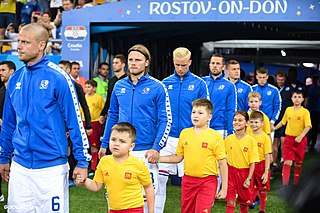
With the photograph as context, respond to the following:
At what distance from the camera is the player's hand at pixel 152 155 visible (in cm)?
524

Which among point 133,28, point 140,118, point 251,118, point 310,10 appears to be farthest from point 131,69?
point 133,28

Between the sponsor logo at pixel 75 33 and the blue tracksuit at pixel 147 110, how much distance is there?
629cm

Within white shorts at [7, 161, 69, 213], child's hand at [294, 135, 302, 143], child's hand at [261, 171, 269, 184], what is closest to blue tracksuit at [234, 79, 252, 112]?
child's hand at [294, 135, 302, 143]

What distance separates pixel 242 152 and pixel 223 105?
1.42 metres

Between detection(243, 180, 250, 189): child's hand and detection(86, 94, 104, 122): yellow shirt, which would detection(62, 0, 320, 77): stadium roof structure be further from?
detection(243, 180, 250, 189): child's hand

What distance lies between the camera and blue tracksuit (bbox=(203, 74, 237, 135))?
7789 mm

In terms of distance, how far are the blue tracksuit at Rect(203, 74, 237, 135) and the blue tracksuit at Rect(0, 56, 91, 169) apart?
3.92 meters

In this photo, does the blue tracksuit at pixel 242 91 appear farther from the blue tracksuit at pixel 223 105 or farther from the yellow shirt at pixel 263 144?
the yellow shirt at pixel 263 144

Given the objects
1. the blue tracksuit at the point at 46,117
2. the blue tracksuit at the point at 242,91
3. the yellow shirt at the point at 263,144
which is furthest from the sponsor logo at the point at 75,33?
the blue tracksuit at the point at 46,117

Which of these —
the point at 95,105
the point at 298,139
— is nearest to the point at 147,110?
the point at 298,139

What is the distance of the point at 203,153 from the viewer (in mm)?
5359

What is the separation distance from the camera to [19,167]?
413 cm

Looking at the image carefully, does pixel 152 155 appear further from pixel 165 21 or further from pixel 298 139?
pixel 165 21

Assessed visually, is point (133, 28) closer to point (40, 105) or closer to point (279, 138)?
point (279, 138)
